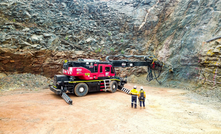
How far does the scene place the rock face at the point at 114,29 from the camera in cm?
1324

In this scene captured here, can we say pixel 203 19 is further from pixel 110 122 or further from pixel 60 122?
pixel 60 122

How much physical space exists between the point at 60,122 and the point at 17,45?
457 inches

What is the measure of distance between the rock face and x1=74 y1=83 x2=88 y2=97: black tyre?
6.90 meters

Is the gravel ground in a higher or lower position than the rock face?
lower

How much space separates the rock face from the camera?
13242 millimetres

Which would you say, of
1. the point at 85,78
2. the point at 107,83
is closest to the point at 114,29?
the point at 107,83

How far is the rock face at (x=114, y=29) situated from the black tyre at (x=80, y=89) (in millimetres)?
6900

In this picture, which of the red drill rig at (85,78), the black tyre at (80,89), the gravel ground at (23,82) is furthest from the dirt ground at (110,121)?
the gravel ground at (23,82)

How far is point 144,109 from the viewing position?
6848mm

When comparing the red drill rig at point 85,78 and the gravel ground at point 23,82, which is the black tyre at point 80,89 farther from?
the gravel ground at point 23,82

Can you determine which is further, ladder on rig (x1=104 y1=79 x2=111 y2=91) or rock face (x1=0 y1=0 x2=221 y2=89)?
rock face (x1=0 y1=0 x2=221 y2=89)

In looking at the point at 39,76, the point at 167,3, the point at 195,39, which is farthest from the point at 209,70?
the point at 39,76

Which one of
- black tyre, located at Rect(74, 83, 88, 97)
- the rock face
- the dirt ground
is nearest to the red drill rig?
black tyre, located at Rect(74, 83, 88, 97)

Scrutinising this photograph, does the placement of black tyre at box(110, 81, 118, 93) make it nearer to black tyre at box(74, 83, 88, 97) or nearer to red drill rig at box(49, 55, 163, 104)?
red drill rig at box(49, 55, 163, 104)
